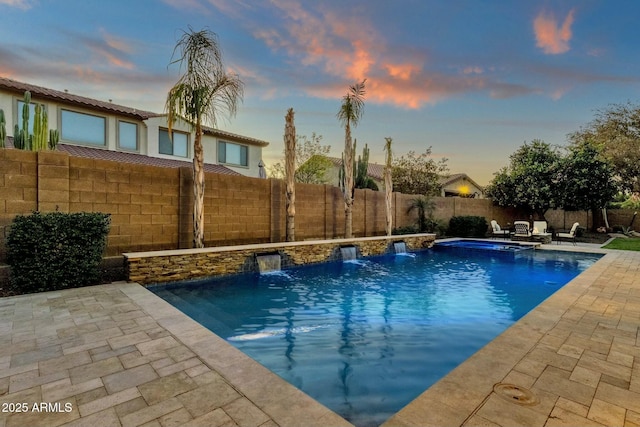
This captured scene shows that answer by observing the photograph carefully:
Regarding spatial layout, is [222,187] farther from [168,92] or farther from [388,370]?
[388,370]

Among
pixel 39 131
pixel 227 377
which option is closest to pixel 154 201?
pixel 39 131

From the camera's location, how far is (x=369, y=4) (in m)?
9.74

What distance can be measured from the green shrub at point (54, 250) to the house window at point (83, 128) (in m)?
9.77

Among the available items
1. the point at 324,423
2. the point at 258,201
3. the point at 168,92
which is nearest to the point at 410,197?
the point at 258,201

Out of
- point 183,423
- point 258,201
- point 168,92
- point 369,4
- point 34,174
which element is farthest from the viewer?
point 258,201

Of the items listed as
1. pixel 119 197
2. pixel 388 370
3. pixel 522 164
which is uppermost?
pixel 522 164

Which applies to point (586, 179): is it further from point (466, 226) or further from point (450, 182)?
point (450, 182)

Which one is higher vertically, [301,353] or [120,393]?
[120,393]

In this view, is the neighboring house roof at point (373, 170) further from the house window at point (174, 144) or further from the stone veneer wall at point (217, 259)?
the stone veneer wall at point (217, 259)

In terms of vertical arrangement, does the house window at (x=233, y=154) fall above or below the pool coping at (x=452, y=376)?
above

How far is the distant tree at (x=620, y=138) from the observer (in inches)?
795

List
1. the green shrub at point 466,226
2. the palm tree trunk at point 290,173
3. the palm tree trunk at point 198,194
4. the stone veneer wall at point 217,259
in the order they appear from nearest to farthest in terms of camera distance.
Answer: the stone veneer wall at point 217,259
the palm tree trunk at point 198,194
the palm tree trunk at point 290,173
the green shrub at point 466,226

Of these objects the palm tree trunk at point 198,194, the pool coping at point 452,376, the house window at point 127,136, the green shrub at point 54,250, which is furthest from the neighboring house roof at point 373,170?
the pool coping at point 452,376

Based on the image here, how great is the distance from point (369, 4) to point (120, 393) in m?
10.9
